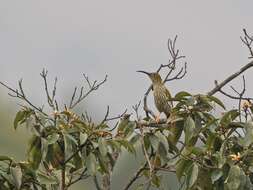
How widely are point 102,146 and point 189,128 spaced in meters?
0.41

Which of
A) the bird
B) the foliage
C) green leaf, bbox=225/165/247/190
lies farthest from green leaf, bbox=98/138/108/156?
the bird

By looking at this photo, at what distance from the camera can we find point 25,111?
12.7 feet

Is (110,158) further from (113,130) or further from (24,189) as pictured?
(24,189)

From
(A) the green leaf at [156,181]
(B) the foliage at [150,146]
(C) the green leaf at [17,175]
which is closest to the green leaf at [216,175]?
(B) the foliage at [150,146]

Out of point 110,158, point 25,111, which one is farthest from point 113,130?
point 25,111

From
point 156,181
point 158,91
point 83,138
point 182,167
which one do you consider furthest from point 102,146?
point 158,91

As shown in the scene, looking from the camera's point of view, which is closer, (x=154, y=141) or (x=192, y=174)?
(x=192, y=174)

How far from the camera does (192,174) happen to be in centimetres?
366

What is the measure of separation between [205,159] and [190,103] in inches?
10.5

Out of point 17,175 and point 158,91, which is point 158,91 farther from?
point 17,175

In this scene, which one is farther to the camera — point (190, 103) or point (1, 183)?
point (190, 103)

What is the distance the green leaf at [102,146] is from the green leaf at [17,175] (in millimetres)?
344

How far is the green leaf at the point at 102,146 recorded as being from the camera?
3.68 metres

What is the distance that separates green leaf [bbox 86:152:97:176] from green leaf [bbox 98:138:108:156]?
0.06 meters
